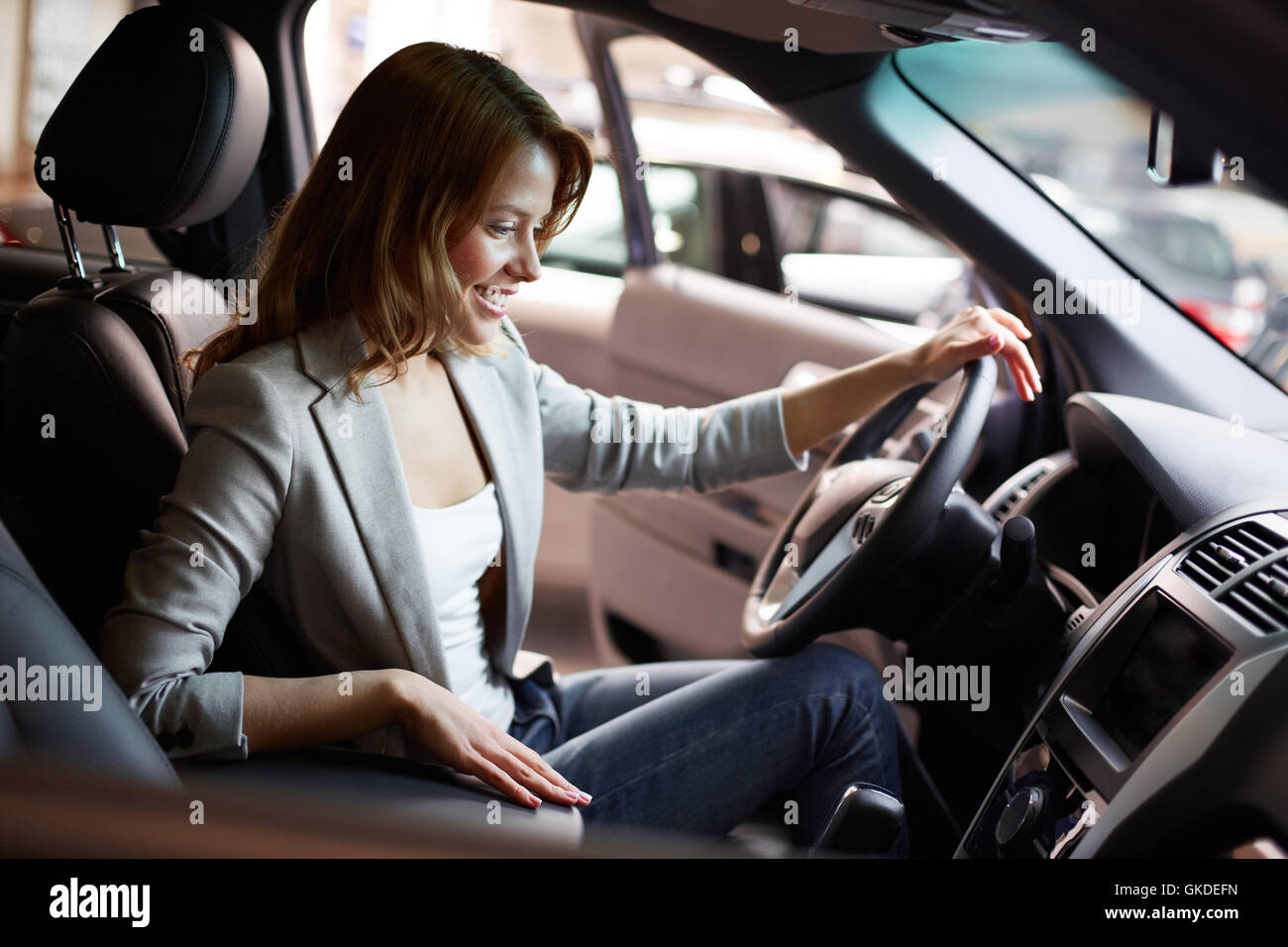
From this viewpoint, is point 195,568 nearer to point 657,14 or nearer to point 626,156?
point 657,14

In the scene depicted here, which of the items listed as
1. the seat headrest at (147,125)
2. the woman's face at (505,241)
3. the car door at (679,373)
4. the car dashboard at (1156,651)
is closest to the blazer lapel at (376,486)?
the woman's face at (505,241)

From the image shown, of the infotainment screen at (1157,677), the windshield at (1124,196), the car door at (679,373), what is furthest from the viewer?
the car door at (679,373)

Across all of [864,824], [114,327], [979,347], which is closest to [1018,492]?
[979,347]

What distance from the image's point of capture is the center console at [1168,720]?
867 mm

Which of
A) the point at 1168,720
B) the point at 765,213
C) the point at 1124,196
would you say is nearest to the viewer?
the point at 1168,720

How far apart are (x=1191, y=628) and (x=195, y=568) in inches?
33.8

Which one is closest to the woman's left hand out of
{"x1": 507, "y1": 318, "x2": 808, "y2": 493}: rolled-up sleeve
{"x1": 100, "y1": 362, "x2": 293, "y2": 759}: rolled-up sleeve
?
{"x1": 507, "y1": 318, "x2": 808, "y2": 493}: rolled-up sleeve

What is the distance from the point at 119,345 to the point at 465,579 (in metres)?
0.43

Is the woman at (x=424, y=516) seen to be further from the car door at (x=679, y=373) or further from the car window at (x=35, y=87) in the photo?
the car door at (x=679, y=373)

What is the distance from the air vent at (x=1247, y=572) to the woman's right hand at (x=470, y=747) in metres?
0.58

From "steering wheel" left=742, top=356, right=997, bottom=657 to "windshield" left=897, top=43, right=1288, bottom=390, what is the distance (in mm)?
374

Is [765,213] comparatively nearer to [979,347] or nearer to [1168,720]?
[979,347]

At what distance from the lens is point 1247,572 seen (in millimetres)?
980

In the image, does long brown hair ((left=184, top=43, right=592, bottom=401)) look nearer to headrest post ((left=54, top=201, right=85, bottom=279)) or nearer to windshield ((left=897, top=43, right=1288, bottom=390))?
headrest post ((left=54, top=201, right=85, bottom=279))
